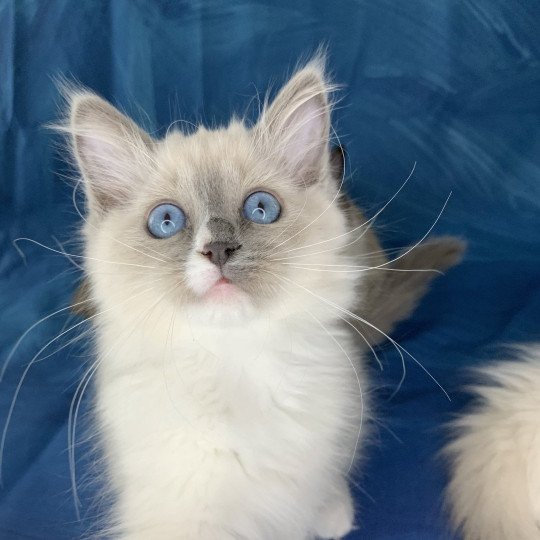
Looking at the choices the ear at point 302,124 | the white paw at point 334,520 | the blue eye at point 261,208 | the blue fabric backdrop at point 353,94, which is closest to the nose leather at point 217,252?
the blue eye at point 261,208

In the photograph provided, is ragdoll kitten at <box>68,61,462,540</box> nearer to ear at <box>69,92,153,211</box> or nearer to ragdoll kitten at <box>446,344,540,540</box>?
ear at <box>69,92,153,211</box>

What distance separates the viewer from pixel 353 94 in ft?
6.09

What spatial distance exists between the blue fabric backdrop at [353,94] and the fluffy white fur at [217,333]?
27.3 inches

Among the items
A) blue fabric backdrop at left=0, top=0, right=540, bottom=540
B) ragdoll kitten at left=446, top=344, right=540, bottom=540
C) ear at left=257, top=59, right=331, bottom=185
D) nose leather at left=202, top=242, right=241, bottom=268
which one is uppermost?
blue fabric backdrop at left=0, top=0, right=540, bottom=540

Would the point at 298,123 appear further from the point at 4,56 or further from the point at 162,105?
the point at 4,56

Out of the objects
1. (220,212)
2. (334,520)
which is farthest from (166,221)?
(334,520)

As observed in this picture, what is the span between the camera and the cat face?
91 cm

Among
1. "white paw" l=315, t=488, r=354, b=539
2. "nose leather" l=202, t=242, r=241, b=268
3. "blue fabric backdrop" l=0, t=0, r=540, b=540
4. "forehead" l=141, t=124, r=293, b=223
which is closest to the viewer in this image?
"nose leather" l=202, t=242, r=241, b=268

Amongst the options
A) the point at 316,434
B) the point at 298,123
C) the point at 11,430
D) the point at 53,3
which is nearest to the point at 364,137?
the point at 298,123

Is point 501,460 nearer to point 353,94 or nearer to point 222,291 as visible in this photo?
point 222,291

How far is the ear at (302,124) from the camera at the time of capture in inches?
41.9

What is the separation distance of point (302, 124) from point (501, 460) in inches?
26.0

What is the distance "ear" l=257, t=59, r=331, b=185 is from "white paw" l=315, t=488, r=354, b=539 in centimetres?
60

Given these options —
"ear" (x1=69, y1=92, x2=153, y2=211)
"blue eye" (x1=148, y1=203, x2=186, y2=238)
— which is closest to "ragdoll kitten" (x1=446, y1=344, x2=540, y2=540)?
"blue eye" (x1=148, y1=203, x2=186, y2=238)
